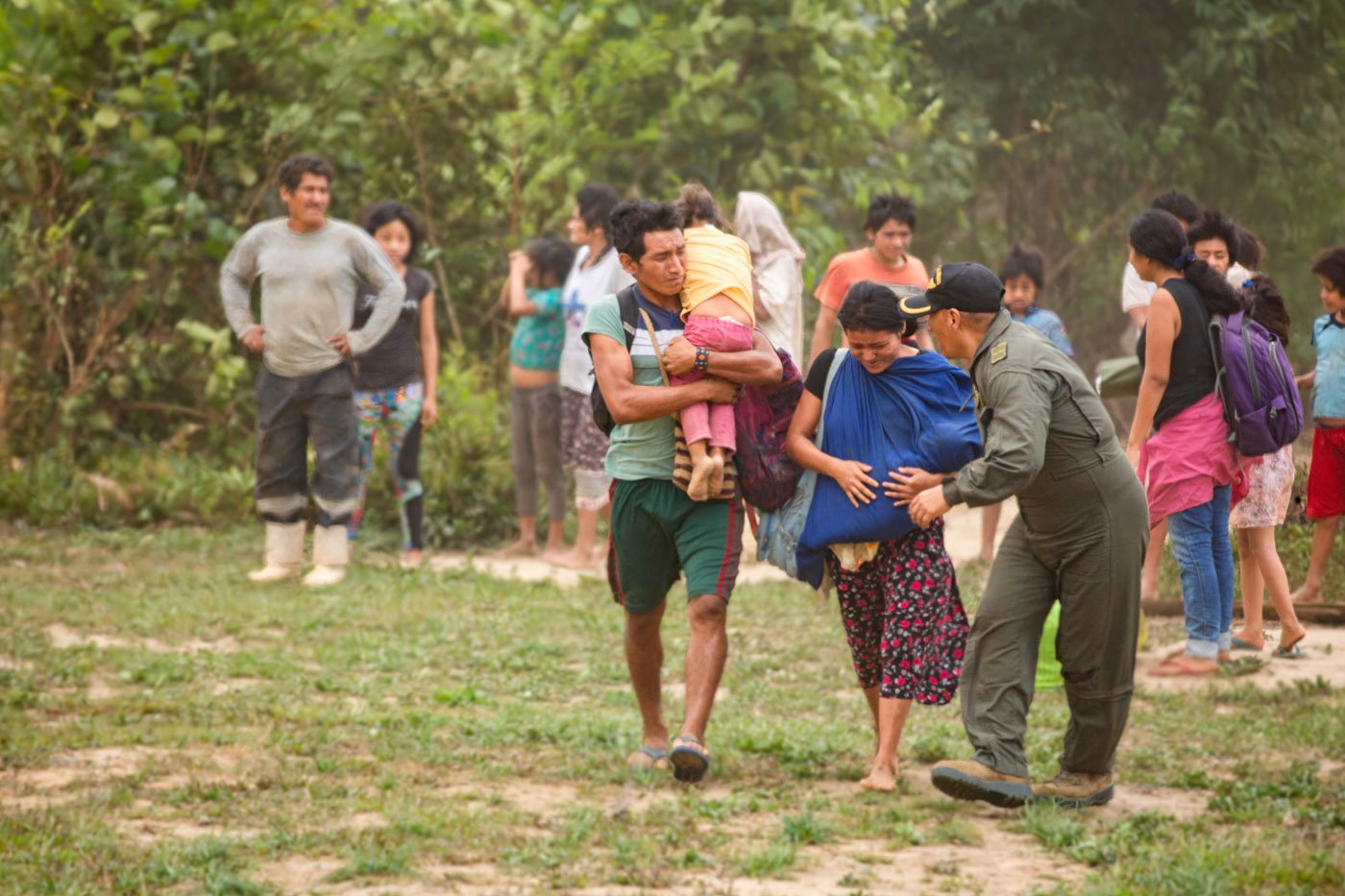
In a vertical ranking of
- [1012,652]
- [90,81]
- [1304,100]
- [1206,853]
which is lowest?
[1206,853]

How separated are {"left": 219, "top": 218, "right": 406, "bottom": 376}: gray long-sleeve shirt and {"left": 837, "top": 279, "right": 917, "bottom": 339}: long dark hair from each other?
3.63m

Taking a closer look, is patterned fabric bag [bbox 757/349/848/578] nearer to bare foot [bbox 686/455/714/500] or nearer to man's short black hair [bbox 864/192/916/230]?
bare foot [bbox 686/455/714/500]

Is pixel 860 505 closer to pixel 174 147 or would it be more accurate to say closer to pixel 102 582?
pixel 102 582

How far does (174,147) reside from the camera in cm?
1163

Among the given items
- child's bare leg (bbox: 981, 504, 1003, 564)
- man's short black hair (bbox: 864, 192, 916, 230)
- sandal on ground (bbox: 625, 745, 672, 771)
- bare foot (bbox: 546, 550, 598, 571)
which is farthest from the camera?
bare foot (bbox: 546, 550, 598, 571)

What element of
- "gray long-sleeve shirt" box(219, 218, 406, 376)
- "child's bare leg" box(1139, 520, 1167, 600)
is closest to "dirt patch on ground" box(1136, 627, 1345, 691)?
"child's bare leg" box(1139, 520, 1167, 600)

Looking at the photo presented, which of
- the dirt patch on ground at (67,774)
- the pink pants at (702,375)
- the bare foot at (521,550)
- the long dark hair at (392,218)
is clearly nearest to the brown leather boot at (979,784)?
the pink pants at (702,375)

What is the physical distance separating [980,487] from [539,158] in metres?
8.39

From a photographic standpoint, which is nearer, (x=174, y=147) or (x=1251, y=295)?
(x=1251, y=295)

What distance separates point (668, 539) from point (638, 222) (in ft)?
3.49

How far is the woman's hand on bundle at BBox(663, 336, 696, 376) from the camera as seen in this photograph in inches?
211

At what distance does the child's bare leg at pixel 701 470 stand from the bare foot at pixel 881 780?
1.14m

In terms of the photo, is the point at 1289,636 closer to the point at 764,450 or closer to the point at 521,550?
the point at 764,450

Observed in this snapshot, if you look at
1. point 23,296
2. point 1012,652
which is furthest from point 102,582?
Result: point 1012,652
